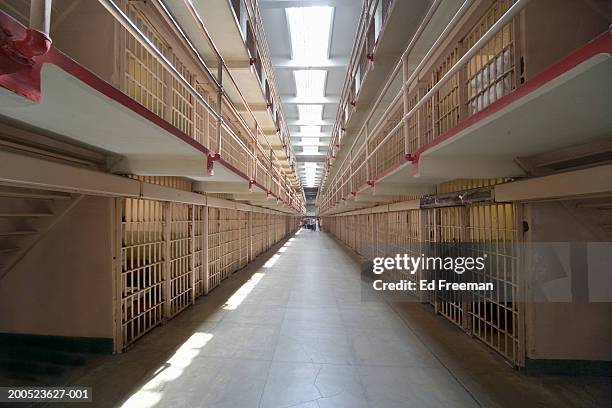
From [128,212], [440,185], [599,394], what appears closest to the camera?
[599,394]

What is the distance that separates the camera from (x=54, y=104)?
1823mm

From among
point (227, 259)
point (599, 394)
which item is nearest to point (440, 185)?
point (599, 394)

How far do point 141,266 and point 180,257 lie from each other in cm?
125

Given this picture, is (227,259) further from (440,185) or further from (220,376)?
(440,185)

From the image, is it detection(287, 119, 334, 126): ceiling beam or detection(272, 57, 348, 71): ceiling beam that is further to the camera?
detection(287, 119, 334, 126): ceiling beam

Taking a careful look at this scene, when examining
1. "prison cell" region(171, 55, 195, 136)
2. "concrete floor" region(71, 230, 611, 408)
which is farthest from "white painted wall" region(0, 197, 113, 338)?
"prison cell" region(171, 55, 195, 136)

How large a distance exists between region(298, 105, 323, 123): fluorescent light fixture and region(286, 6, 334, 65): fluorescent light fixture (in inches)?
142

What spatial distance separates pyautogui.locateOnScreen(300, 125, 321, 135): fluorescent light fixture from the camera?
14934 mm

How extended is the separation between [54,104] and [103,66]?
5.09 feet

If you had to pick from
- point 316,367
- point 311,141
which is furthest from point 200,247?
point 311,141

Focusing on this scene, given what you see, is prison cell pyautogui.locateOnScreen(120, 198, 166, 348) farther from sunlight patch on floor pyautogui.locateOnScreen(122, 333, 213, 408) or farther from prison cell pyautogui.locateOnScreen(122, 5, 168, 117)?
prison cell pyautogui.locateOnScreen(122, 5, 168, 117)

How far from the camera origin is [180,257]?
544 centimetres

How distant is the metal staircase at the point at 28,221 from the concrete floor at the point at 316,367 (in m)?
1.65

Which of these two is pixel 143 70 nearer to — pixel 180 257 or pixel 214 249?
pixel 180 257
